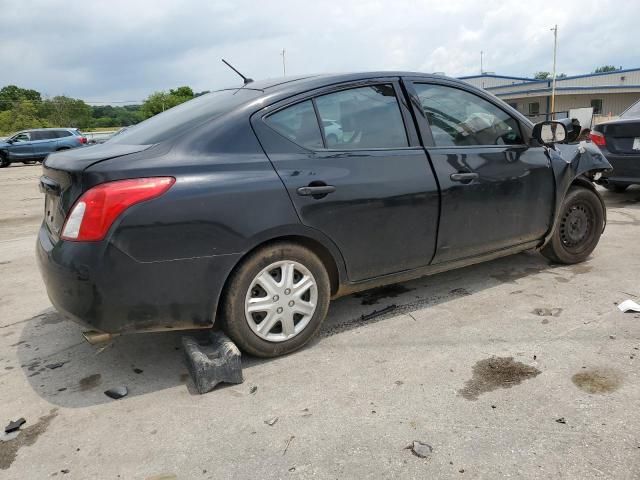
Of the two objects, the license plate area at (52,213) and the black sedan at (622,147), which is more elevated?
the license plate area at (52,213)

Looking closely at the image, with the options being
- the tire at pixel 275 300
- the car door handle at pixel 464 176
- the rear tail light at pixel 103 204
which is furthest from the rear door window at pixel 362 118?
the rear tail light at pixel 103 204

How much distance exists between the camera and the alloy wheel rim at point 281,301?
2924 mm

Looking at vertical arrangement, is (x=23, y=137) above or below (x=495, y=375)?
above

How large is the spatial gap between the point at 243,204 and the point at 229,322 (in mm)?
659

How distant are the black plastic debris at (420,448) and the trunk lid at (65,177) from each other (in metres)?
1.96

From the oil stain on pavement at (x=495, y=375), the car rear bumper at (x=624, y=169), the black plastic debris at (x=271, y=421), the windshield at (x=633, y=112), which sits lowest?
the oil stain on pavement at (x=495, y=375)

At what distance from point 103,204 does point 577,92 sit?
52.5 metres

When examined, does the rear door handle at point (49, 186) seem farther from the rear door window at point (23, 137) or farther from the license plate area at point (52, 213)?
the rear door window at point (23, 137)

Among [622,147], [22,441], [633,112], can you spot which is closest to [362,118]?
[22,441]

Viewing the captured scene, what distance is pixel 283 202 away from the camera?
287cm

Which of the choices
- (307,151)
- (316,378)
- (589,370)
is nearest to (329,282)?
(316,378)

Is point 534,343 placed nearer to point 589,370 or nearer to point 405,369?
point 589,370

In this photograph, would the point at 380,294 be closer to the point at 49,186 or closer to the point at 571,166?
the point at 571,166

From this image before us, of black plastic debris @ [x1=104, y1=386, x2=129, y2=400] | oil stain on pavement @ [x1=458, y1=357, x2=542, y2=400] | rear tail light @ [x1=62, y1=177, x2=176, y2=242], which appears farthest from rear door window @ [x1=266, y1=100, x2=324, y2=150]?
black plastic debris @ [x1=104, y1=386, x2=129, y2=400]
